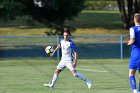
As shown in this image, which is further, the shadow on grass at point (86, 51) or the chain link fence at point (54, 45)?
the chain link fence at point (54, 45)

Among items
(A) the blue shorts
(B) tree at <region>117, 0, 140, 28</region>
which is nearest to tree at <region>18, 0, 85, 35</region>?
(B) tree at <region>117, 0, 140, 28</region>

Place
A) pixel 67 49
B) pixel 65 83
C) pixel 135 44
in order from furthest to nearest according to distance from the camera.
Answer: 1. pixel 65 83
2. pixel 67 49
3. pixel 135 44

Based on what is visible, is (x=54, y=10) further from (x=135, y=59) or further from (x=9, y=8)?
(x=135, y=59)

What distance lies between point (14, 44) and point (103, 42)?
6298mm

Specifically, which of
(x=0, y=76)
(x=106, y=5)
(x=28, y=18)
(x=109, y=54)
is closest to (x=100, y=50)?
(x=109, y=54)

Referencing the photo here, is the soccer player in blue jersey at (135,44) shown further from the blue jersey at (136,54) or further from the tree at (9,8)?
the tree at (9,8)

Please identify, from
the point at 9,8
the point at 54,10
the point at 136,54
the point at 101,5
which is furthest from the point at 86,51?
the point at 101,5

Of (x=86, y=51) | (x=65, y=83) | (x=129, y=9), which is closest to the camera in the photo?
(x=65, y=83)

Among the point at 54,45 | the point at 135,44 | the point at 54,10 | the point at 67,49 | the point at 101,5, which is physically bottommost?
the point at 101,5

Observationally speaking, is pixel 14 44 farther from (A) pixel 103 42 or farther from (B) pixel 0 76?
(B) pixel 0 76

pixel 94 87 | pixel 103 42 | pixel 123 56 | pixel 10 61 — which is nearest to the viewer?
pixel 94 87

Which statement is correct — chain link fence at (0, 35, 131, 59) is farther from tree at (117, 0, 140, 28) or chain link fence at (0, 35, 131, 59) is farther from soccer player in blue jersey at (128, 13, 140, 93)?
soccer player in blue jersey at (128, 13, 140, 93)

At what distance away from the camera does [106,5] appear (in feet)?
327

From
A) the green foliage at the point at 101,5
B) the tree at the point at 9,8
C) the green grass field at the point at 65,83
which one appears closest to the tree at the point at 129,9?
the tree at the point at 9,8
